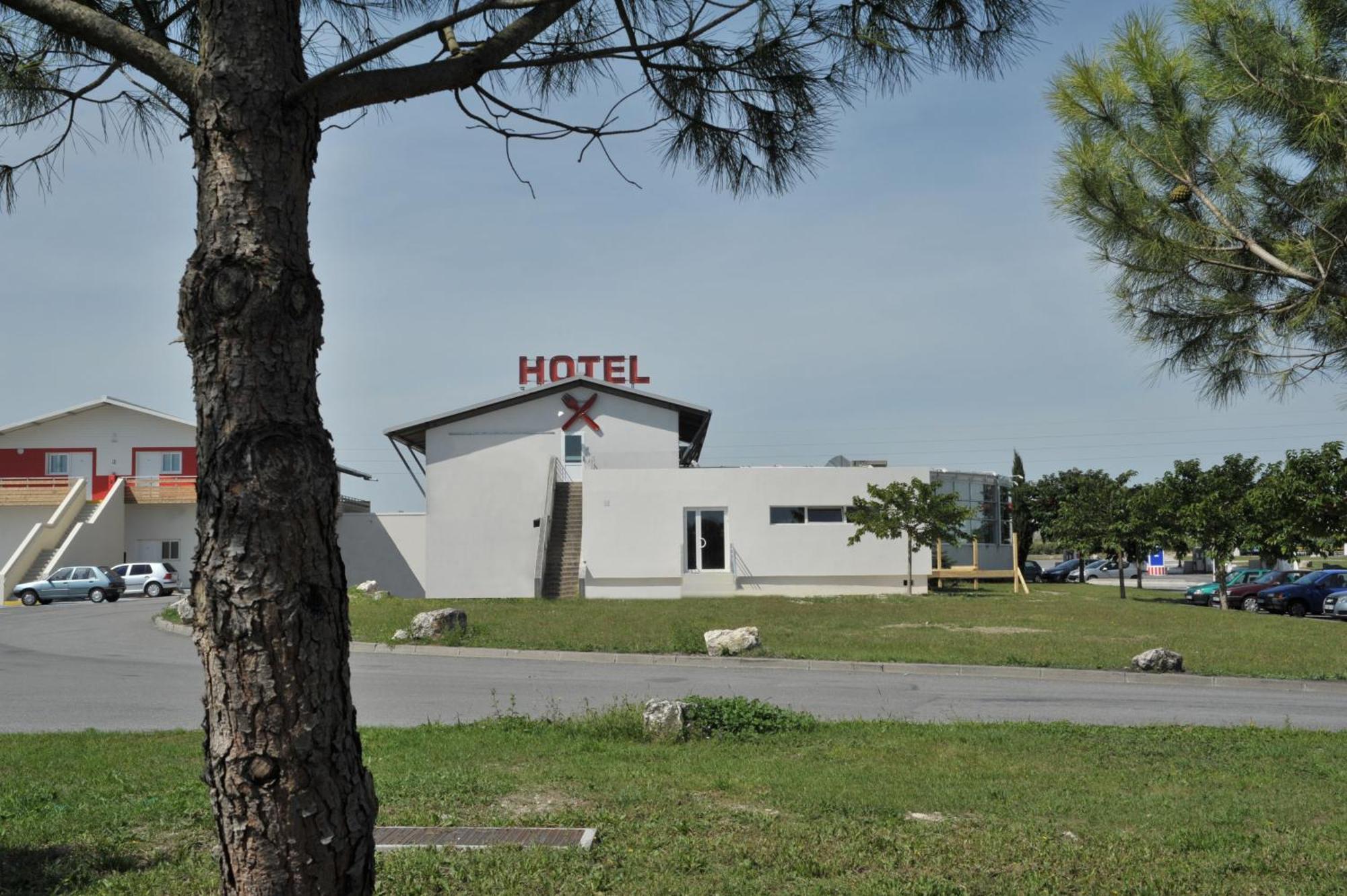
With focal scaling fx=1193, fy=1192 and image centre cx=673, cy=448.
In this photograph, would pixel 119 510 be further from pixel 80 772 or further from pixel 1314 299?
pixel 1314 299

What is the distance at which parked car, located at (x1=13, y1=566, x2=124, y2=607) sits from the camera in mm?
41625

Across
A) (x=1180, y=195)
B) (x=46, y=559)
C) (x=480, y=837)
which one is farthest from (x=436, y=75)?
(x=46, y=559)

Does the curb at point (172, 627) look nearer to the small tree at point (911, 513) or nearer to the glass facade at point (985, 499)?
the small tree at point (911, 513)

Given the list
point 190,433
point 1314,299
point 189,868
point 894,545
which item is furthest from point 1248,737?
point 190,433

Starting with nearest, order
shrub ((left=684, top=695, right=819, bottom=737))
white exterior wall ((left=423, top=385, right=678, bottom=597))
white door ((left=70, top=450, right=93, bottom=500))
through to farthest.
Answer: shrub ((left=684, top=695, right=819, bottom=737)), white exterior wall ((left=423, top=385, right=678, bottom=597)), white door ((left=70, top=450, right=93, bottom=500))

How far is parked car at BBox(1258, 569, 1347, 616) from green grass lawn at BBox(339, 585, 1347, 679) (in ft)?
19.1

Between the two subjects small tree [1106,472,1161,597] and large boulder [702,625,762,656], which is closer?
large boulder [702,625,762,656]

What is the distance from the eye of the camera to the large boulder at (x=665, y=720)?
988 cm

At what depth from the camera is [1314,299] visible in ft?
34.1

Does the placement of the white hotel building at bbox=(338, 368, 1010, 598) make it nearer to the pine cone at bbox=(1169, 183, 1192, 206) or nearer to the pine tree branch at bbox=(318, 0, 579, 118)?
the pine cone at bbox=(1169, 183, 1192, 206)

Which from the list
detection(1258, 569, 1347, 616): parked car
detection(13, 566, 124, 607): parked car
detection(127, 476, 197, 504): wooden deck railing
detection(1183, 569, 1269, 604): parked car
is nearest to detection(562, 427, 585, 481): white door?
detection(13, 566, 124, 607): parked car

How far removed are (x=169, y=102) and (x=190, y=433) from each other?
54639mm

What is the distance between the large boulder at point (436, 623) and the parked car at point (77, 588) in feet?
83.7

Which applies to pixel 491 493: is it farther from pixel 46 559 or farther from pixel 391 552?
pixel 46 559
